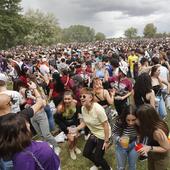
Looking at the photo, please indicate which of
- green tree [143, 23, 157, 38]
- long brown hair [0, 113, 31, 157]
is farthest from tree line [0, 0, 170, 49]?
long brown hair [0, 113, 31, 157]

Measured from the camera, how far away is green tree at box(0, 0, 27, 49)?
4478 centimetres

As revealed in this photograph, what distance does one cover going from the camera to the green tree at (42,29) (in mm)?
72800

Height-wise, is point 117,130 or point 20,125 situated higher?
point 20,125

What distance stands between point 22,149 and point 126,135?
2234mm

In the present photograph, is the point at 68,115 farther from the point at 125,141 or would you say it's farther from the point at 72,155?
the point at 125,141

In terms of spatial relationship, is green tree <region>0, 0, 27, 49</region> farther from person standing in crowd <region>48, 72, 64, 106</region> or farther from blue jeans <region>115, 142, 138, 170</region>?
blue jeans <region>115, 142, 138, 170</region>

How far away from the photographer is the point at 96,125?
5.15m

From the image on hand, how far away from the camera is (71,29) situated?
16988 cm

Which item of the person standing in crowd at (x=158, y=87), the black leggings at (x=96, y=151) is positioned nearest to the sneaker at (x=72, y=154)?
the black leggings at (x=96, y=151)

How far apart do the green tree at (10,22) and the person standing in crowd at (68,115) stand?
39.7 metres

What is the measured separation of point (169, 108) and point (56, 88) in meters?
3.40

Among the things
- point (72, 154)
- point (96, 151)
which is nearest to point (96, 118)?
point (96, 151)

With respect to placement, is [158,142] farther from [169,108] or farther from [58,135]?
[169,108]

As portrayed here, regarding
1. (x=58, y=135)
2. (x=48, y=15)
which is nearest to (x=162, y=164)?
(x=58, y=135)
